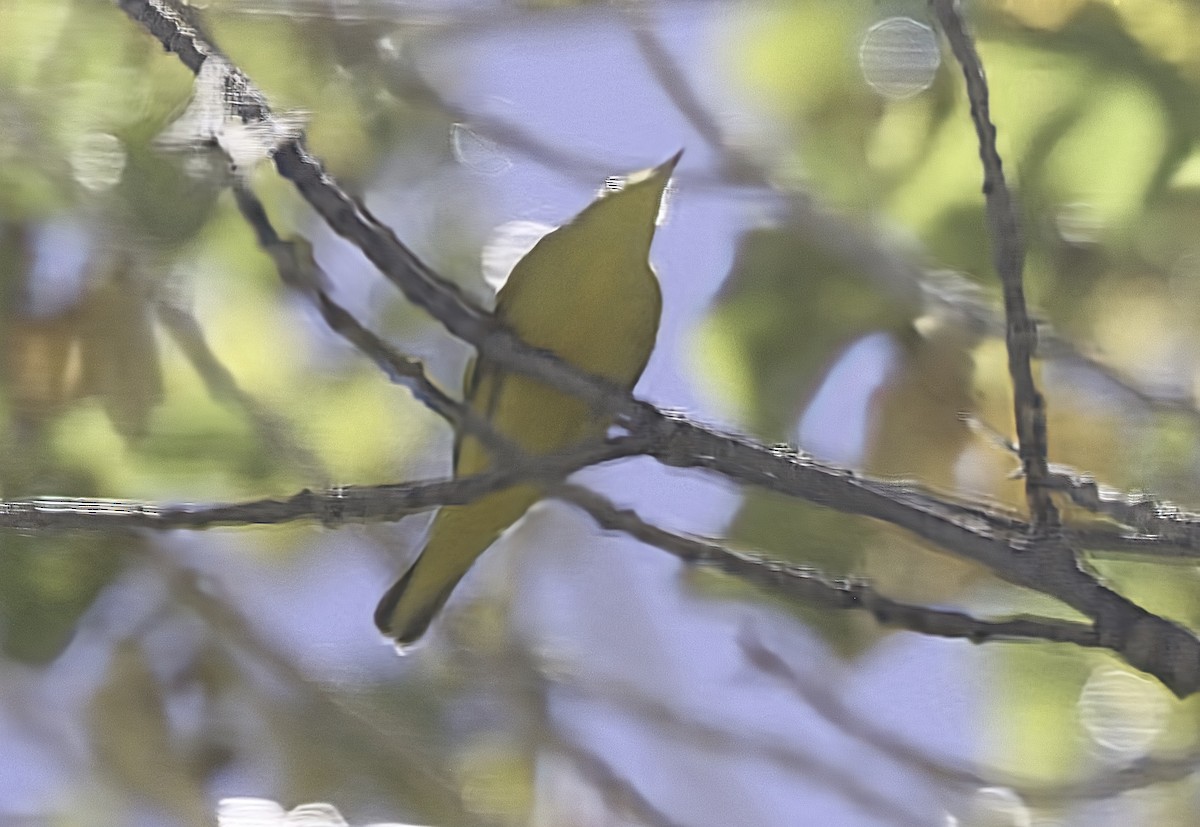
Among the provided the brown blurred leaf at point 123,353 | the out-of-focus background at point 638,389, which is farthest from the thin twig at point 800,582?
the brown blurred leaf at point 123,353

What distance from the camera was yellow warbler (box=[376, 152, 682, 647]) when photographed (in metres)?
0.27

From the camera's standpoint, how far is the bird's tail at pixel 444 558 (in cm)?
27

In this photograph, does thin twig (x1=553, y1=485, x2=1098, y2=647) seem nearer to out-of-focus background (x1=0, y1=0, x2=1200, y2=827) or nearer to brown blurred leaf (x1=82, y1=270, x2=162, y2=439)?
out-of-focus background (x1=0, y1=0, x2=1200, y2=827)

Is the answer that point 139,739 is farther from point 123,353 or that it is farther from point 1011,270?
point 1011,270

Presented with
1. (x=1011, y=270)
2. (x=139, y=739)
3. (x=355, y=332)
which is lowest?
(x=139, y=739)

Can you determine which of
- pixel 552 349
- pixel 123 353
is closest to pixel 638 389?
pixel 552 349

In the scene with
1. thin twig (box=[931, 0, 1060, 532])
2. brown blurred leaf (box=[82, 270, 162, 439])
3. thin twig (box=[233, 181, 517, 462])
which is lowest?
brown blurred leaf (box=[82, 270, 162, 439])

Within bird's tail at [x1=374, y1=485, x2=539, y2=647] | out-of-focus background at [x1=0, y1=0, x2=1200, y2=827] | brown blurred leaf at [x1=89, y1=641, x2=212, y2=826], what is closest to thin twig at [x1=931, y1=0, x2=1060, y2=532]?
out-of-focus background at [x1=0, y1=0, x2=1200, y2=827]

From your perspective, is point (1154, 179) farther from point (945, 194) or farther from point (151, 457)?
point (151, 457)

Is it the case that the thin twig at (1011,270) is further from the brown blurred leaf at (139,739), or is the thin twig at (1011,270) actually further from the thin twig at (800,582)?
the brown blurred leaf at (139,739)

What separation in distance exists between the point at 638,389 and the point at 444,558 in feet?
0.23

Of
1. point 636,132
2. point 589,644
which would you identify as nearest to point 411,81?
point 636,132

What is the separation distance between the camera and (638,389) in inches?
10.6

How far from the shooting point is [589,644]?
0.89 feet
